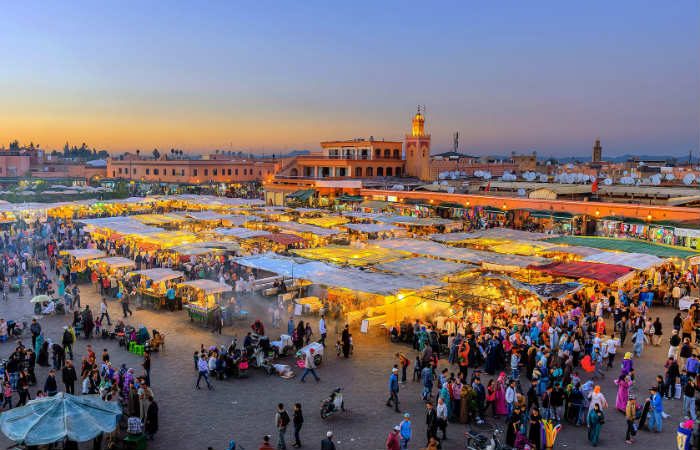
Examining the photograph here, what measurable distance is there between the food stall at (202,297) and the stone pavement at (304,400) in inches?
24.2

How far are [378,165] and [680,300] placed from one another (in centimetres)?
3804

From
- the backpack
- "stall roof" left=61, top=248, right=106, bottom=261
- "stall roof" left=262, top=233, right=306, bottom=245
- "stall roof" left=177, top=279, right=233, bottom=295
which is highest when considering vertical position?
"stall roof" left=262, top=233, right=306, bottom=245

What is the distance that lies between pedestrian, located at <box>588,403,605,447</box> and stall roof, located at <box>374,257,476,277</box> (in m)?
7.65

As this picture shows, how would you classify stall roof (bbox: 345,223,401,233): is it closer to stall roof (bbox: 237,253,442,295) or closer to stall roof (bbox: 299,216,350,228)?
stall roof (bbox: 299,216,350,228)

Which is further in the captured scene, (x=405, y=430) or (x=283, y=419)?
(x=283, y=419)

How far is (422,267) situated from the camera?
1756 centimetres

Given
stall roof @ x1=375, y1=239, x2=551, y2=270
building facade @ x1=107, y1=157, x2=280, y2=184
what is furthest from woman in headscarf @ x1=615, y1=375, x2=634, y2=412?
building facade @ x1=107, y1=157, x2=280, y2=184

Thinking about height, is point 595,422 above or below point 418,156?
below

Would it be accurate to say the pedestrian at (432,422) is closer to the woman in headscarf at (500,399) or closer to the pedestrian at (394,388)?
the pedestrian at (394,388)

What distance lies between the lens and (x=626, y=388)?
10.7m

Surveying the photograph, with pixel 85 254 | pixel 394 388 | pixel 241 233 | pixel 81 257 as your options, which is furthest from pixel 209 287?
pixel 394 388

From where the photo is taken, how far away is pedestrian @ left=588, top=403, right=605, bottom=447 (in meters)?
9.45

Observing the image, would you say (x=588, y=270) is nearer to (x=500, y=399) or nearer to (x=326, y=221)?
(x=500, y=399)

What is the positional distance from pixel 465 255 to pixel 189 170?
183ft
